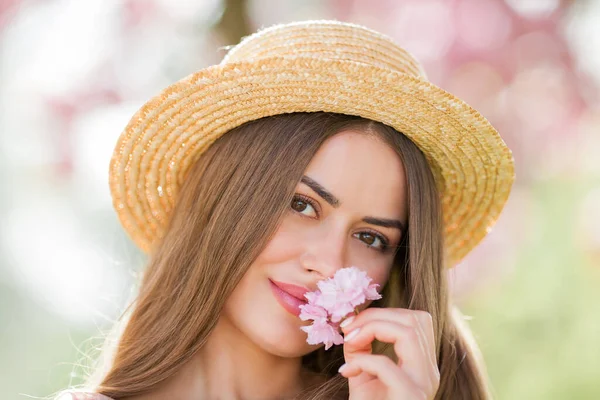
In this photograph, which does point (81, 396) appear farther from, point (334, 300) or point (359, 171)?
point (359, 171)

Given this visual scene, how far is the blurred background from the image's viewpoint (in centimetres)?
516

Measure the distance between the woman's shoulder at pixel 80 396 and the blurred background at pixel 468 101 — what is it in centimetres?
226

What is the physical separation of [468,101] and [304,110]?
104 inches

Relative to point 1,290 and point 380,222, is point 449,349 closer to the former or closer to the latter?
point 380,222

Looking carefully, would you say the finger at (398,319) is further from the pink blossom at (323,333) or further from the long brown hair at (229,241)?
the long brown hair at (229,241)

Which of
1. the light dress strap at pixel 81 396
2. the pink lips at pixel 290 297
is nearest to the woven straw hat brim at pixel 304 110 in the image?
the pink lips at pixel 290 297

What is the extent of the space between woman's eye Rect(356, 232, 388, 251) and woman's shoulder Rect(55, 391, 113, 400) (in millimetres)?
1058

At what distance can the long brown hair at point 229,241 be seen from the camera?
286 cm

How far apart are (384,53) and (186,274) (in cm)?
109

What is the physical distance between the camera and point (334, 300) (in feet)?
8.36

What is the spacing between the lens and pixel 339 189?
2.82 m

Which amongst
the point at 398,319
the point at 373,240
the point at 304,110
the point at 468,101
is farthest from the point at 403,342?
the point at 468,101

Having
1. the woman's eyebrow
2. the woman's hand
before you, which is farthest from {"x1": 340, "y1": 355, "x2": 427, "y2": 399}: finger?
the woman's eyebrow

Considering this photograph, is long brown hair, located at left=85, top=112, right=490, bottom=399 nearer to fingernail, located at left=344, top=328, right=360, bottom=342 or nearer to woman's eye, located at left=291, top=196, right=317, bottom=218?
woman's eye, located at left=291, top=196, right=317, bottom=218
